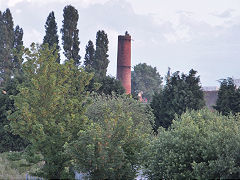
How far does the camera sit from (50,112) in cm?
1798

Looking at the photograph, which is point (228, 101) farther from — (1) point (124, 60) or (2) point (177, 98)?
(1) point (124, 60)

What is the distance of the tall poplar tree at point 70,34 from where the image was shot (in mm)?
52469

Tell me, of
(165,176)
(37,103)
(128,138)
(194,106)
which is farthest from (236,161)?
(194,106)

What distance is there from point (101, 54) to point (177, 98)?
2367cm

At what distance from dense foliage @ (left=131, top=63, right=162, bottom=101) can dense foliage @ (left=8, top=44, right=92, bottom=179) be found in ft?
244

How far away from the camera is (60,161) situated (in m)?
17.2

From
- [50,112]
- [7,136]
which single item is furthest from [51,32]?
[50,112]

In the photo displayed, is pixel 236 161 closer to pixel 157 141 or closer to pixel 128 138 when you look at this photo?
pixel 157 141

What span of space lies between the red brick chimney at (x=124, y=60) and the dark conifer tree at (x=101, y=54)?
3382 millimetres

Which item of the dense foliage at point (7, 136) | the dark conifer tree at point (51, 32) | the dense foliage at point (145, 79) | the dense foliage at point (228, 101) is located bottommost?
the dense foliage at point (7, 136)

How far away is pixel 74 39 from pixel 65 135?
124 ft

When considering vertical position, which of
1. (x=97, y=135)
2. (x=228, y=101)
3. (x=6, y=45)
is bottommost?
(x=97, y=135)

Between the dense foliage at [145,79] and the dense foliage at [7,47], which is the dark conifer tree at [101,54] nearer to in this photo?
the dense foliage at [7,47]

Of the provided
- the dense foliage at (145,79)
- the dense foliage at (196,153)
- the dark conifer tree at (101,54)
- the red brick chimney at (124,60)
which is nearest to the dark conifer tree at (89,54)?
the dark conifer tree at (101,54)
